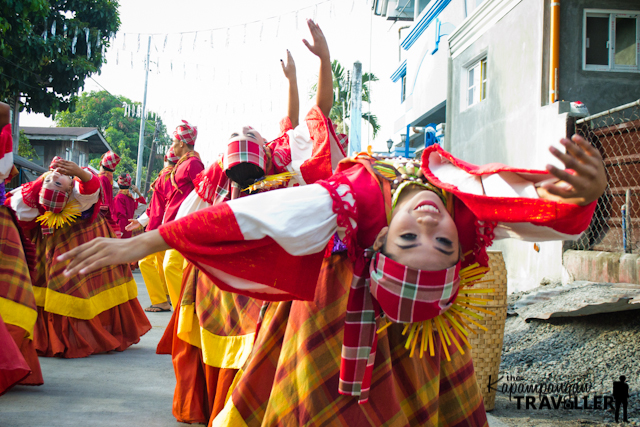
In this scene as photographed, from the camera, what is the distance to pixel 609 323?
4.66 m

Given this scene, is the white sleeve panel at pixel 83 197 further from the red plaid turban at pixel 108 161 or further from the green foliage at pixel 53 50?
the green foliage at pixel 53 50

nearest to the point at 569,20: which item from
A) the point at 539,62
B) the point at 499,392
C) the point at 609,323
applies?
the point at 539,62

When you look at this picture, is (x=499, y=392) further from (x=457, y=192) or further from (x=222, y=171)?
(x=457, y=192)

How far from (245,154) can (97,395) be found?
2.23 m

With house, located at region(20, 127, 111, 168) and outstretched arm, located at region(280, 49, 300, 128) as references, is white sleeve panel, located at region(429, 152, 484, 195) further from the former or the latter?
house, located at region(20, 127, 111, 168)

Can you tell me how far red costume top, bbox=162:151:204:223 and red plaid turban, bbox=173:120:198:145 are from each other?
134 millimetres

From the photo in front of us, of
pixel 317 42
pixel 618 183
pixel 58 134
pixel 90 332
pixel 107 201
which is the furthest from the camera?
pixel 58 134

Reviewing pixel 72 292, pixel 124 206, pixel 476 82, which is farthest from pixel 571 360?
pixel 124 206

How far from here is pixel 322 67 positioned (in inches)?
113

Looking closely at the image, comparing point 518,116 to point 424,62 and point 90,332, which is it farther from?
point 424,62

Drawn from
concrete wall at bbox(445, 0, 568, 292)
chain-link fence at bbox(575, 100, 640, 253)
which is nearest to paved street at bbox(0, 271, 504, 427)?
chain-link fence at bbox(575, 100, 640, 253)

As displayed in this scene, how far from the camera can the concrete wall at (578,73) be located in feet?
26.8

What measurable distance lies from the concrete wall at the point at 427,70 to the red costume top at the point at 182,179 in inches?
483

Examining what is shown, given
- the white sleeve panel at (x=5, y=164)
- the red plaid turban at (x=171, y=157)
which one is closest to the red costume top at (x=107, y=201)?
the red plaid turban at (x=171, y=157)
